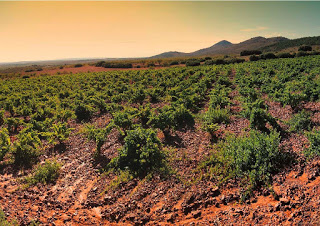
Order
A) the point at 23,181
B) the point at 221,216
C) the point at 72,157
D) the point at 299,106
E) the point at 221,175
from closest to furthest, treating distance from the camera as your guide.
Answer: the point at 221,216, the point at 221,175, the point at 23,181, the point at 72,157, the point at 299,106

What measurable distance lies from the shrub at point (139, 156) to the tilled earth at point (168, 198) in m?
0.50

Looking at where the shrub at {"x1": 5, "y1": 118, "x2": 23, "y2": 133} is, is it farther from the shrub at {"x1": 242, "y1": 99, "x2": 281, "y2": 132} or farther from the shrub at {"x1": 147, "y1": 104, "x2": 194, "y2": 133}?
the shrub at {"x1": 242, "y1": 99, "x2": 281, "y2": 132}

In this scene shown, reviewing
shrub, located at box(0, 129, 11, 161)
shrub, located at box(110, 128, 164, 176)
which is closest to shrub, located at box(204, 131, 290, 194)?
shrub, located at box(110, 128, 164, 176)

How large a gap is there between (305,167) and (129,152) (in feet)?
19.5

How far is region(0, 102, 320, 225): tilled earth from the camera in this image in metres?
4.87

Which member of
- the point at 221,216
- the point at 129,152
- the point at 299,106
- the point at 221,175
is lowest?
the point at 221,216

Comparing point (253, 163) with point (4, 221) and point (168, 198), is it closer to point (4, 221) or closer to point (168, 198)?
point (168, 198)

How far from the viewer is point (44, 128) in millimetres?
10375

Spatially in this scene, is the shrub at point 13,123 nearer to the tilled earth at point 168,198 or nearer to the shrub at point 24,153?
the shrub at point 24,153

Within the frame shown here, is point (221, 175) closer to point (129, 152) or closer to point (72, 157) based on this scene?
point (129, 152)

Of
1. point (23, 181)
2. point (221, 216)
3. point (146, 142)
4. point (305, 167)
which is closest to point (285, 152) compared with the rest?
point (305, 167)

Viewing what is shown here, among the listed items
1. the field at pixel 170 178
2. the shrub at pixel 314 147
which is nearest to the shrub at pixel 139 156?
the field at pixel 170 178

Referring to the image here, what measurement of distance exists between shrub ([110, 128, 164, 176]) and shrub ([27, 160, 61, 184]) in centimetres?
212

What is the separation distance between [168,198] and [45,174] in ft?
15.6
